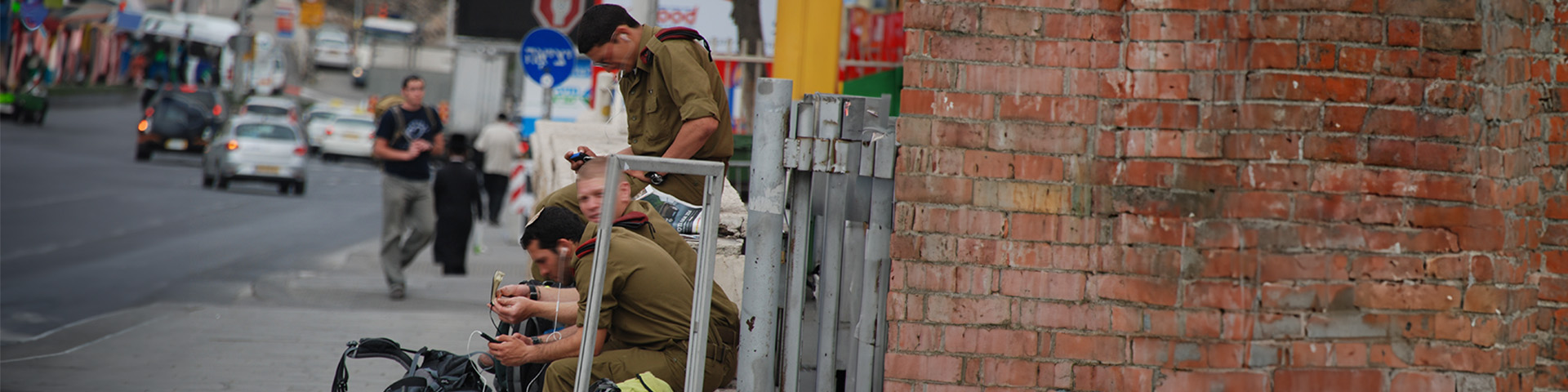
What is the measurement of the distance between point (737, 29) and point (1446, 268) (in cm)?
906

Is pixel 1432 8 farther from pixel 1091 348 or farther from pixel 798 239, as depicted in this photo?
pixel 798 239

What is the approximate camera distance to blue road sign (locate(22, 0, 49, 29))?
3856cm

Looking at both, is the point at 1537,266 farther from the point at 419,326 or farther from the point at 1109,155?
the point at 419,326

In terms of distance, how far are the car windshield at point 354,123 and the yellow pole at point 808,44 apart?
34558 mm

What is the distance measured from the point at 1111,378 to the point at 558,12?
1217cm

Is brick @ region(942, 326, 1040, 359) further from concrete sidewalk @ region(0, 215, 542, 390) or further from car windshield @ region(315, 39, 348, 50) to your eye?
A: car windshield @ region(315, 39, 348, 50)

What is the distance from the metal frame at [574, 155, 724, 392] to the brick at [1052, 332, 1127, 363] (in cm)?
100

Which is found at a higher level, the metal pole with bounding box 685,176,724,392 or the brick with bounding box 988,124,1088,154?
the brick with bounding box 988,124,1088,154

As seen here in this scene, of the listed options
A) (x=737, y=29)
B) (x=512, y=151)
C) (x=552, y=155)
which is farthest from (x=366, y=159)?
(x=552, y=155)

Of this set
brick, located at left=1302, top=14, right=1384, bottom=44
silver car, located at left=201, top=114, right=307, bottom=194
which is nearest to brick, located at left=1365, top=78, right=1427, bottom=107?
brick, located at left=1302, top=14, right=1384, bottom=44

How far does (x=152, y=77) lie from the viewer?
202 feet

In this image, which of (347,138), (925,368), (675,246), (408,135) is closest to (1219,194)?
(925,368)

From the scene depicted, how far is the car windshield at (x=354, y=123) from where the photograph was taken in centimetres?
4156

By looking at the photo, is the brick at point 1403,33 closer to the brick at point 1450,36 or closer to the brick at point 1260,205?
the brick at point 1450,36
